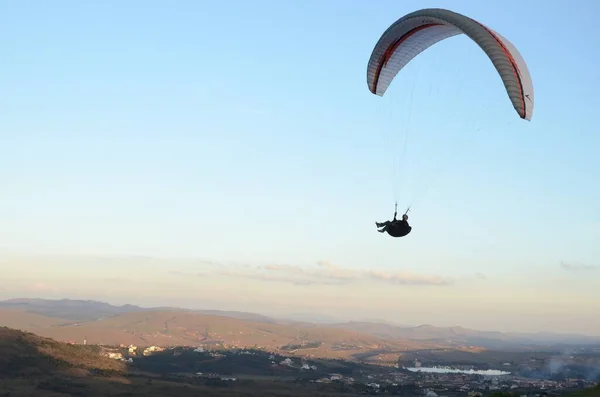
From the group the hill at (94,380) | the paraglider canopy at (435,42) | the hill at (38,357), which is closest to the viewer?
the paraglider canopy at (435,42)

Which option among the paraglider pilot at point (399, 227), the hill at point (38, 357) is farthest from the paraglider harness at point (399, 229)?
the hill at point (38, 357)

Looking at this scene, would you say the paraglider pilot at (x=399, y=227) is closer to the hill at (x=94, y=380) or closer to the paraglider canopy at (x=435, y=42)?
the paraglider canopy at (x=435, y=42)

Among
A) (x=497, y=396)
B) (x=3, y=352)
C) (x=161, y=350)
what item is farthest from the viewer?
(x=161, y=350)

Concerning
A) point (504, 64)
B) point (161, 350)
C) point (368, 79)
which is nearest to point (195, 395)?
point (368, 79)

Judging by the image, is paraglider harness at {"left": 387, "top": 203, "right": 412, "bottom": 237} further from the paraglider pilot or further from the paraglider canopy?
the paraglider canopy

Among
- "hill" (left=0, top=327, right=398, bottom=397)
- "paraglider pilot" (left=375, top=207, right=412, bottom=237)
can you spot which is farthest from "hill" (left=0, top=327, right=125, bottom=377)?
"paraglider pilot" (left=375, top=207, right=412, bottom=237)

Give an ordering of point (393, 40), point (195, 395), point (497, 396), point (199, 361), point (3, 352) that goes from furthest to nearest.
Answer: point (199, 361)
point (3, 352)
point (195, 395)
point (497, 396)
point (393, 40)

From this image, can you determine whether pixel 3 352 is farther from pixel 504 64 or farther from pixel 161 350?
pixel 504 64

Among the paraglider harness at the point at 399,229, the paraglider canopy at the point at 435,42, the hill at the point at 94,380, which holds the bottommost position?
the hill at the point at 94,380
